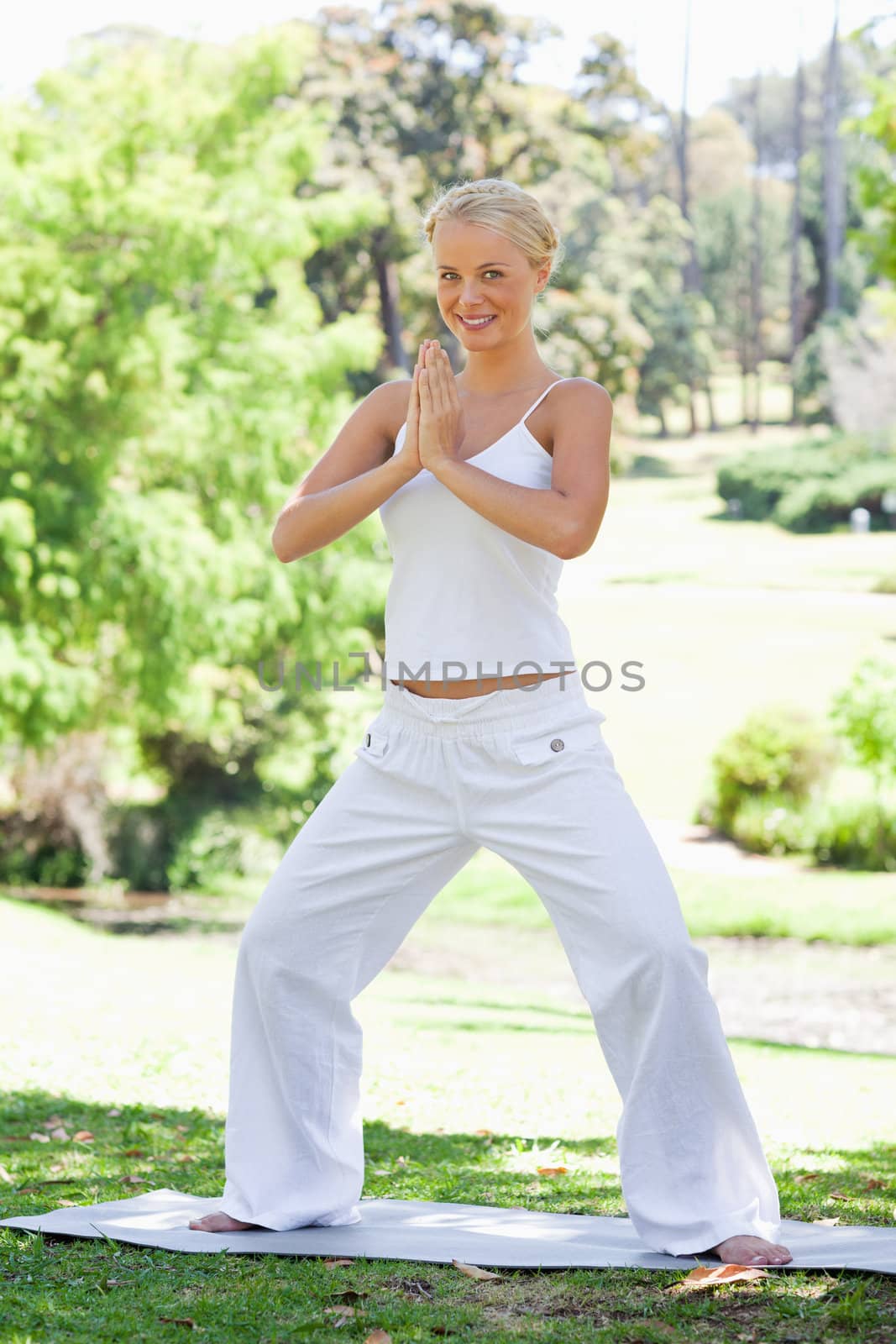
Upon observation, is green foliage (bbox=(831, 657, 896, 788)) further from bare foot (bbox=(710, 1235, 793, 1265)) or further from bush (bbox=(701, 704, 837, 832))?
bare foot (bbox=(710, 1235, 793, 1265))

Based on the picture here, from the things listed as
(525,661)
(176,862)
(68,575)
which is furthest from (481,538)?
(176,862)

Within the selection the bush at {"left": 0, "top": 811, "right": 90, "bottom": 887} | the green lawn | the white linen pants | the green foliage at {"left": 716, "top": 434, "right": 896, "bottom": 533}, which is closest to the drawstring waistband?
the white linen pants

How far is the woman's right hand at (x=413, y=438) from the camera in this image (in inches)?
110

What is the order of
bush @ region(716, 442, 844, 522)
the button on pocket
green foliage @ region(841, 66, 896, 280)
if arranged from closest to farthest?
1. the button on pocket
2. green foliage @ region(841, 66, 896, 280)
3. bush @ region(716, 442, 844, 522)

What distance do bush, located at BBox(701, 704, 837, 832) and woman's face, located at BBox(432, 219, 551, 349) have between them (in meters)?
13.3

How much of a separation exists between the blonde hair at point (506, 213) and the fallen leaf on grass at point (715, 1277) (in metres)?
1.87

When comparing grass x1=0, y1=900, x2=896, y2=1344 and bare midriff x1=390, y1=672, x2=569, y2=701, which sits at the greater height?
bare midriff x1=390, y1=672, x2=569, y2=701

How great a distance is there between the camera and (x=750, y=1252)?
272 centimetres

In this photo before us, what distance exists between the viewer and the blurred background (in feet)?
29.3

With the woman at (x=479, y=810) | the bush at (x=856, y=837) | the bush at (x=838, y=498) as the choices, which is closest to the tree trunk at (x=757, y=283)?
the bush at (x=838, y=498)

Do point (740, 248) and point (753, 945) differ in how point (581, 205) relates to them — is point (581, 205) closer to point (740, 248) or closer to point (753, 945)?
point (740, 248)

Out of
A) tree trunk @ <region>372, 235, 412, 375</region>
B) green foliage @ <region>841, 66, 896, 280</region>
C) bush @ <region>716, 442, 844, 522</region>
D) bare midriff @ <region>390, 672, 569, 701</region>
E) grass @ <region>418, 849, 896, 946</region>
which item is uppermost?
tree trunk @ <region>372, 235, 412, 375</region>

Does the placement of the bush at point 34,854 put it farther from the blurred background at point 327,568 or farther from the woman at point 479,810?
the woman at point 479,810

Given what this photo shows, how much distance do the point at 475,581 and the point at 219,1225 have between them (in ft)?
4.45
